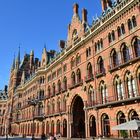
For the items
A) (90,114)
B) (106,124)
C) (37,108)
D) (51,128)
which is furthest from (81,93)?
(37,108)

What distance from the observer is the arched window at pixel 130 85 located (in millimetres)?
26688

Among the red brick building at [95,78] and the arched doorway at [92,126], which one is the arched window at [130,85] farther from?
the arched doorway at [92,126]

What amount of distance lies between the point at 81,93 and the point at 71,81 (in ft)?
17.1

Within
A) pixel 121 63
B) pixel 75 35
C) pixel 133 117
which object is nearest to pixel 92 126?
pixel 133 117

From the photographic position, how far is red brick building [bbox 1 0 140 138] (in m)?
27.8

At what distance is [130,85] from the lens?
27344 millimetres

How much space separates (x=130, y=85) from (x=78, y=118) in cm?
1666

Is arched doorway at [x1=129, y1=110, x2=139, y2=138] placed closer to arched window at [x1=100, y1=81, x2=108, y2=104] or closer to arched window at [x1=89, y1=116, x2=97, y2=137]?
arched window at [x1=100, y1=81, x2=108, y2=104]

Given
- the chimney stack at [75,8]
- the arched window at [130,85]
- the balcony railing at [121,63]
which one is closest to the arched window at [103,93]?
the balcony railing at [121,63]

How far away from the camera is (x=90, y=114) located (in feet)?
113

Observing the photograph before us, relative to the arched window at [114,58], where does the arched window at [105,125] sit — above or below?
below

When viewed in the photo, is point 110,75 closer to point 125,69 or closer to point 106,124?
point 125,69

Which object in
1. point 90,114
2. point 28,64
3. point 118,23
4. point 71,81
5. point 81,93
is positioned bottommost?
point 90,114

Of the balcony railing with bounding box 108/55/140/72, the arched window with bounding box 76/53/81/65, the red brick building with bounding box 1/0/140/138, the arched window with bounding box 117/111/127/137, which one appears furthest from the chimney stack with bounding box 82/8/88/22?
the arched window with bounding box 117/111/127/137
